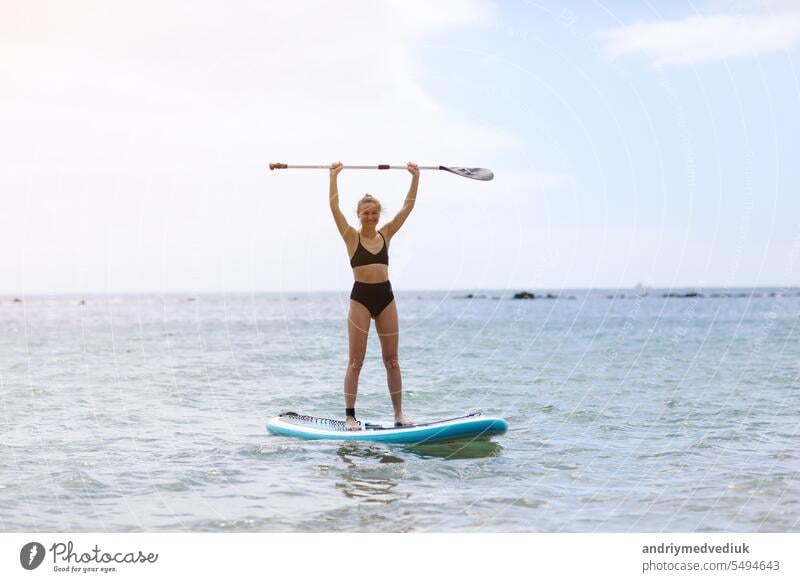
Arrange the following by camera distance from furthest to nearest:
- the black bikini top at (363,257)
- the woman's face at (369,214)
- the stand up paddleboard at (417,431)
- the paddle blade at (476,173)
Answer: the paddle blade at (476,173) → the stand up paddleboard at (417,431) → the black bikini top at (363,257) → the woman's face at (369,214)

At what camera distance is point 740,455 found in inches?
317

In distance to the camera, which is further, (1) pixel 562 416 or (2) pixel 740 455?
(1) pixel 562 416

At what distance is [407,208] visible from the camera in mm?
8109

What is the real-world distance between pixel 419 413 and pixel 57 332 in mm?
25816

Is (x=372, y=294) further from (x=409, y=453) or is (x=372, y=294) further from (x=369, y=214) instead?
(x=409, y=453)

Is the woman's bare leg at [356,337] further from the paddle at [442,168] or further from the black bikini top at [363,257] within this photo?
the paddle at [442,168]

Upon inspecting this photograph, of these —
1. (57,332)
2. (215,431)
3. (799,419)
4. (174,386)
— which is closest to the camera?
(215,431)

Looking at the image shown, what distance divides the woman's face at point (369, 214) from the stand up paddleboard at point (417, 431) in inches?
85.7

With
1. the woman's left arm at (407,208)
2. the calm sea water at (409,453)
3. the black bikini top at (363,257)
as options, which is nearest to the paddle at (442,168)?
the woman's left arm at (407,208)

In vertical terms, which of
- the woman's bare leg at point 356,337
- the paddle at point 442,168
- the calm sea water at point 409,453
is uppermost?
the paddle at point 442,168

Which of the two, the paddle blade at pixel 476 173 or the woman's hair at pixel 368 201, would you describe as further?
the paddle blade at pixel 476 173

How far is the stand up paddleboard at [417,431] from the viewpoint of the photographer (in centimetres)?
832

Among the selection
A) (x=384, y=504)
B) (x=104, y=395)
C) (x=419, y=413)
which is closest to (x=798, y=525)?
(x=384, y=504)
